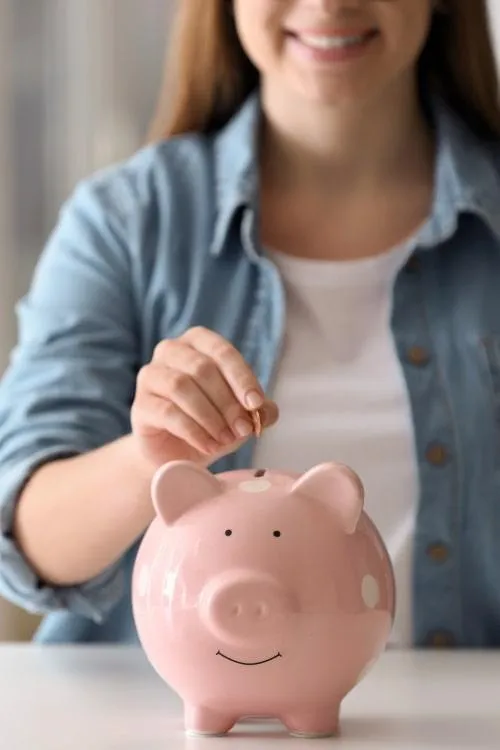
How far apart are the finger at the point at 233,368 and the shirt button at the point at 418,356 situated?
1.13 feet

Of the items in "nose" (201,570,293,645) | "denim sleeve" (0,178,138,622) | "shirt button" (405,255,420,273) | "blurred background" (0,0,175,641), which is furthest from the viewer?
"blurred background" (0,0,175,641)

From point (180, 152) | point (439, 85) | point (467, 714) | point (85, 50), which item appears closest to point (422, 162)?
point (439, 85)

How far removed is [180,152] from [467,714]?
0.57 metres

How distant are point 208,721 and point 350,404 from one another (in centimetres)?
41

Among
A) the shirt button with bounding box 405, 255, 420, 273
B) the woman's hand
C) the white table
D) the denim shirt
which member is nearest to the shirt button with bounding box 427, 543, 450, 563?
the denim shirt

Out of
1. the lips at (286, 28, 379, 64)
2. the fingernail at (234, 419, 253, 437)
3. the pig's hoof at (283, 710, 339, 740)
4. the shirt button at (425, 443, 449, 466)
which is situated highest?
the lips at (286, 28, 379, 64)

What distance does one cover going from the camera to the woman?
35.4 inches

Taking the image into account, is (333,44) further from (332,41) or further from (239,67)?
(239,67)

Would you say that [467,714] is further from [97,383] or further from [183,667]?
[97,383]

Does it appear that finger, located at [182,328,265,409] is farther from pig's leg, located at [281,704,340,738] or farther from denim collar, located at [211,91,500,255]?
denim collar, located at [211,91,500,255]

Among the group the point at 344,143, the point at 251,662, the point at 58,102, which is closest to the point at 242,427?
the point at 251,662

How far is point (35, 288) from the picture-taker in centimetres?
100

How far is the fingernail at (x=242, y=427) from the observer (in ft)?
1.95

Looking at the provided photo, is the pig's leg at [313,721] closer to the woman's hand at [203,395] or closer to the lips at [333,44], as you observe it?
the woman's hand at [203,395]
